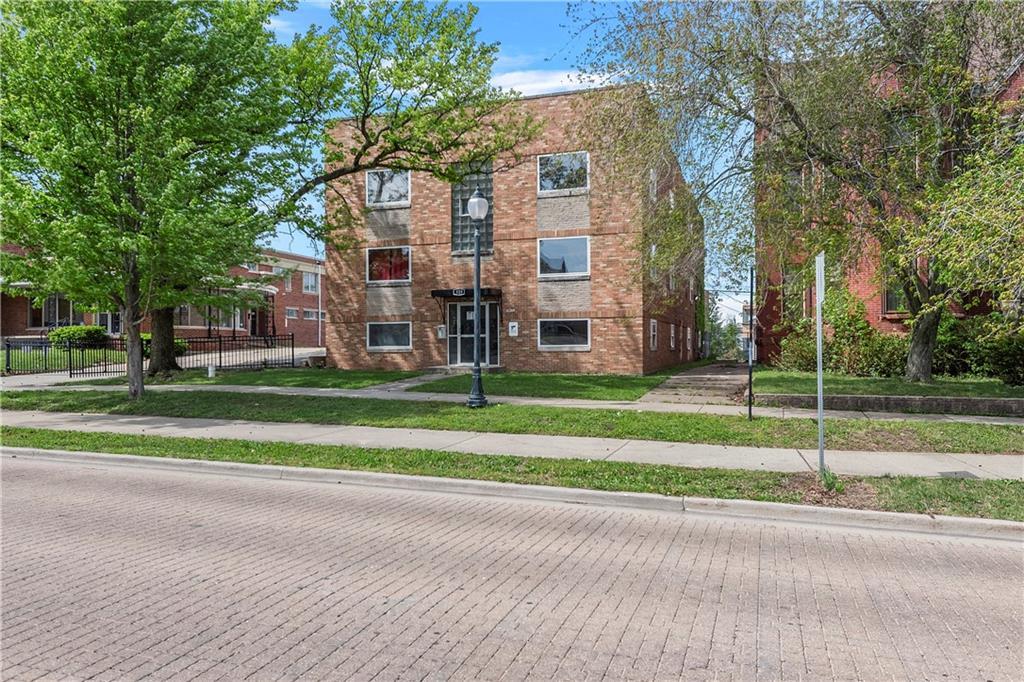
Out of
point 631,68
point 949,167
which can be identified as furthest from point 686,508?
point 949,167

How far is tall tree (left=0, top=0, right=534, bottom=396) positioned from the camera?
42.4ft

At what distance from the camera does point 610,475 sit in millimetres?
8047

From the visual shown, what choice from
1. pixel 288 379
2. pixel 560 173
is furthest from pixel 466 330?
pixel 288 379

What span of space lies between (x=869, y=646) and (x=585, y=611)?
162cm

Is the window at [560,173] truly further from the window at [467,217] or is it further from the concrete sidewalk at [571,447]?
the concrete sidewalk at [571,447]

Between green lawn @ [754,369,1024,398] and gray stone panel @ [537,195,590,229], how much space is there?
802 cm

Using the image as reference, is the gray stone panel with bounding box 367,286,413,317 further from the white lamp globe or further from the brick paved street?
the brick paved street

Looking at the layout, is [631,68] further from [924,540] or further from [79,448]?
[79,448]

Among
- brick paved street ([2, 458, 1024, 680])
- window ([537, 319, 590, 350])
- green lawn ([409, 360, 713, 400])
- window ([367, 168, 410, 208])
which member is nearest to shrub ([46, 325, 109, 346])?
window ([367, 168, 410, 208])

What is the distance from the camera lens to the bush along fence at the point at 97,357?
2381cm

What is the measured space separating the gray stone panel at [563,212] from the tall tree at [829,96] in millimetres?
7845

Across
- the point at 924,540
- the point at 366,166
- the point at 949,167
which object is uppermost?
the point at 366,166

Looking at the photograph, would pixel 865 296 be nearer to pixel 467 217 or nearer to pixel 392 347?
pixel 467 217

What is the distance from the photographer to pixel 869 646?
3.71 meters
